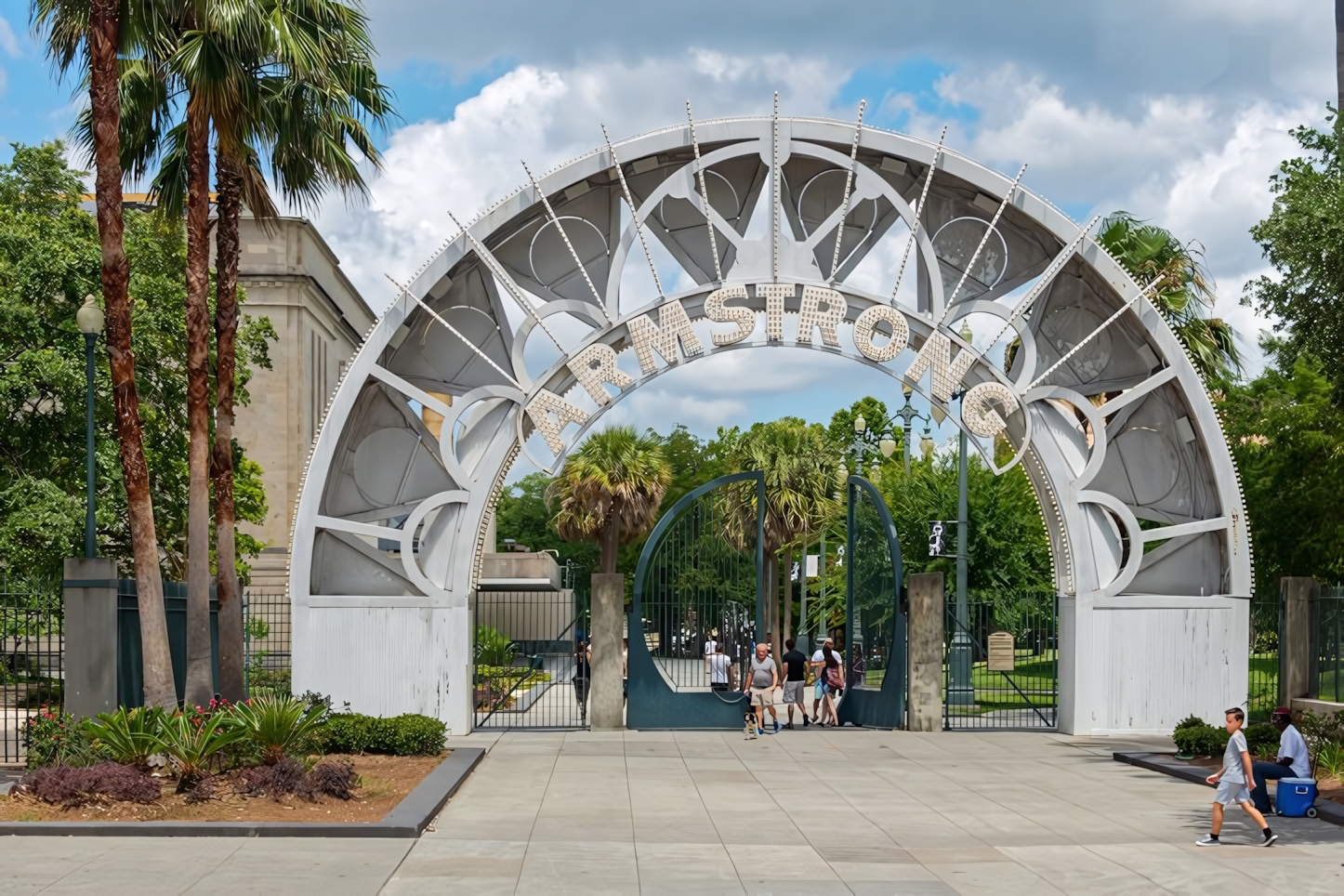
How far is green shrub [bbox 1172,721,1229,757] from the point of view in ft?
67.9

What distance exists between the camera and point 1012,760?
21688mm

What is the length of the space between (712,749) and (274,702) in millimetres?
7981

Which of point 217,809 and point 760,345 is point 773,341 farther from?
point 217,809

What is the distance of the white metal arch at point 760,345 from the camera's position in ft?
79.2

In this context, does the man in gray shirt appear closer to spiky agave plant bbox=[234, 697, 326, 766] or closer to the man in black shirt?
the man in black shirt

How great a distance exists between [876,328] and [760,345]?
1.83 m

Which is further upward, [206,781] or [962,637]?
[962,637]

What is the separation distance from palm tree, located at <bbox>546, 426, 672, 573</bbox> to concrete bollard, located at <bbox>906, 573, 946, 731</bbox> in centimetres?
3406

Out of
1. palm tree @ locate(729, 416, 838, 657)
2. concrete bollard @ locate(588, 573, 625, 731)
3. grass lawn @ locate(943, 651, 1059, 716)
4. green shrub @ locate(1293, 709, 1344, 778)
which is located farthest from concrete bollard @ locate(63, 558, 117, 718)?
palm tree @ locate(729, 416, 838, 657)

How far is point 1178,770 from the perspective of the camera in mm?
19688

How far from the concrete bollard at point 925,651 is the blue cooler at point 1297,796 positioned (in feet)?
31.0

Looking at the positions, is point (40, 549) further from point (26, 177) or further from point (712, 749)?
point (712, 749)

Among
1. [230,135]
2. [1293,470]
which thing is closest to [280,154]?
[230,135]

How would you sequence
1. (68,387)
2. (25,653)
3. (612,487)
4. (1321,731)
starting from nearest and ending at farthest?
(25,653), (1321,731), (68,387), (612,487)
